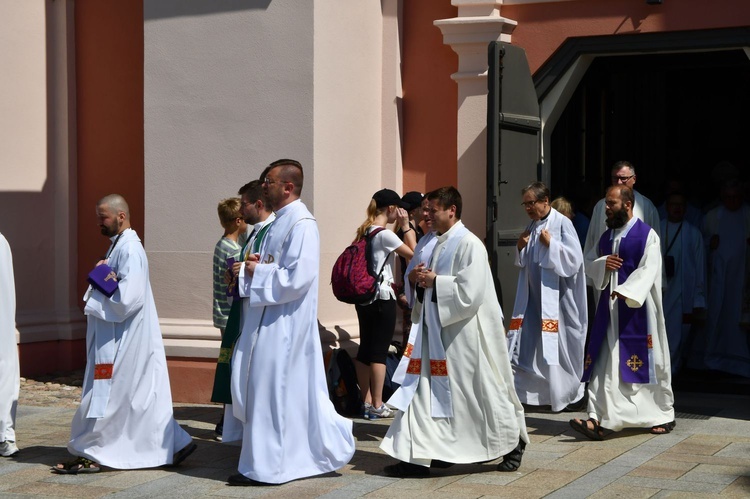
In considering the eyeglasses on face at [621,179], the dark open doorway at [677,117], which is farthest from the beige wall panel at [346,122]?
the dark open doorway at [677,117]

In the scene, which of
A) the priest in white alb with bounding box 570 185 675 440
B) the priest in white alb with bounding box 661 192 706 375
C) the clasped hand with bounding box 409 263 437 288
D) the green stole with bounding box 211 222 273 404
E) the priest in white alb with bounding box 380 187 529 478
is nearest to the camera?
the priest in white alb with bounding box 380 187 529 478

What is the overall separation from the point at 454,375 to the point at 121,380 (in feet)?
6.44

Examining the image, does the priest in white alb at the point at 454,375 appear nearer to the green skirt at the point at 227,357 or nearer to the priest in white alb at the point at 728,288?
the green skirt at the point at 227,357

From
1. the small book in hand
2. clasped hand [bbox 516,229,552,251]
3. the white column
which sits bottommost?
the small book in hand

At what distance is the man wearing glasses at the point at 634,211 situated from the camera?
9.37 meters

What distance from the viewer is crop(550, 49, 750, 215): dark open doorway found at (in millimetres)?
13516

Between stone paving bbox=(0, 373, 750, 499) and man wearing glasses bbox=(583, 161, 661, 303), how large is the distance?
4.66 ft

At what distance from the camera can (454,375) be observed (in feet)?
22.8

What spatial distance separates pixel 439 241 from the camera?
23.3ft

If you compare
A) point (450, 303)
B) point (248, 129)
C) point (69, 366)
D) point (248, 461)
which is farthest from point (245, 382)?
point (69, 366)

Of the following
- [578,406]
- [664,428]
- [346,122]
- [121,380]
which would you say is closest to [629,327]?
[664,428]

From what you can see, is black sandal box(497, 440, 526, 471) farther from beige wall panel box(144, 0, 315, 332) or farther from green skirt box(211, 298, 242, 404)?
beige wall panel box(144, 0, 315, 332)

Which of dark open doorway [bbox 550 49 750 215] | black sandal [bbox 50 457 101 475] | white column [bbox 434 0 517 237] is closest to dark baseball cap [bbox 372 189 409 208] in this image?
white column [bbox 434 0 517 237]

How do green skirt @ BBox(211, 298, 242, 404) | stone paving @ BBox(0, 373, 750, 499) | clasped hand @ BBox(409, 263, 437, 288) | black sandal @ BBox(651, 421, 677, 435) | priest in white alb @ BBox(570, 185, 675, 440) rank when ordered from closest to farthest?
stone paving @ BBox(0, 373, 750, 499), clasped hand @ BBox(409, 263, 437, 288), green skirt @ BBox(211, 298, 242, 404), priest in white alb @ BBox(570, 185, 675, 440), black sandal @ BBox(651, 421, 677, 435)
